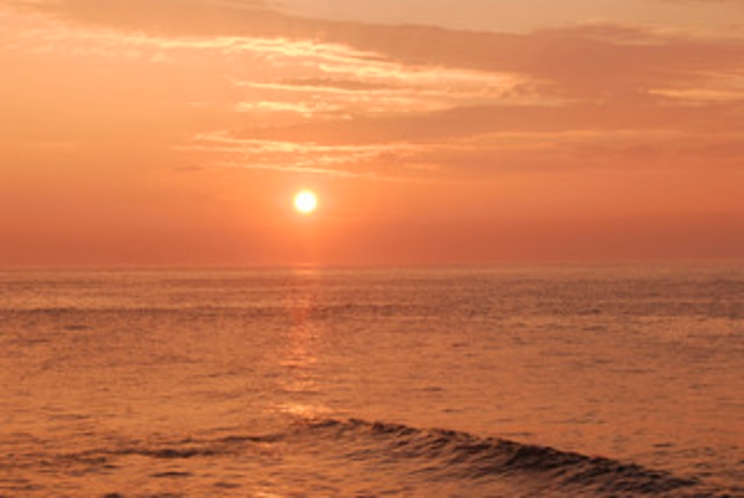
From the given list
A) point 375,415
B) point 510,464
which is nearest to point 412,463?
point 510,464

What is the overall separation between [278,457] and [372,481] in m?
3.64

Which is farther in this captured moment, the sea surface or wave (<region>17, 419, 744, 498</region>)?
the sea surface

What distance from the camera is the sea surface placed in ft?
75.3

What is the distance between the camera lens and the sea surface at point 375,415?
22953mm

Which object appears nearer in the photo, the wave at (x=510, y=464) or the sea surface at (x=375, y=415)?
the wave at (x=510, y=464)

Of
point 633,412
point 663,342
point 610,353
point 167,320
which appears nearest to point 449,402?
point 633,412

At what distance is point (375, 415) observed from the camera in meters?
32.1

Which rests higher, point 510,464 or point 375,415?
point 375,415

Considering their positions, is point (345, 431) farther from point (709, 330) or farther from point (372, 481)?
point (709, 330)

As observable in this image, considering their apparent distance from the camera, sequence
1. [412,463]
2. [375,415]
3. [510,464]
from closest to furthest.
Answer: [510,464]
[412,463]
[375,415]

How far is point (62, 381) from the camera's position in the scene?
40656 millimetres

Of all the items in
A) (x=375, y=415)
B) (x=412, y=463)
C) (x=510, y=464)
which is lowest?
(x=510, y=464)

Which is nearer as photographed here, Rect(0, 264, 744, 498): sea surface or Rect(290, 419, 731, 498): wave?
Rect(290, 419, 731, 498): wave

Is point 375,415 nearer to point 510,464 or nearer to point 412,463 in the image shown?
point 412,463
